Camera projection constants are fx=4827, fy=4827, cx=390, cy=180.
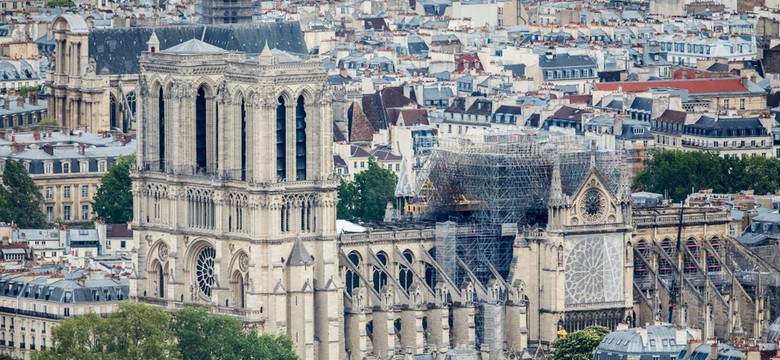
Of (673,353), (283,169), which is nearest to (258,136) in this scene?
(283,169)

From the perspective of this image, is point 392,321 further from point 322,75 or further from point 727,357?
point 727,357

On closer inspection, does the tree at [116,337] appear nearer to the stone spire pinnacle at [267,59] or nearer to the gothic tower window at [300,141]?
the gothic tower window at [300,141]

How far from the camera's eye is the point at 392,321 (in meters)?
200

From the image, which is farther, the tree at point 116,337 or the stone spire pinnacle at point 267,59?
the stone spire pinnacle at point 267,59

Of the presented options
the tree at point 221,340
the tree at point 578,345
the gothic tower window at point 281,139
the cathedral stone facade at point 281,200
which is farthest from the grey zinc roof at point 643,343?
the gothic tower window at point 281,139

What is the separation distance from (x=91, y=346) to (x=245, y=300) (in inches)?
387

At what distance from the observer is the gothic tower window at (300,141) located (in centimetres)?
19700

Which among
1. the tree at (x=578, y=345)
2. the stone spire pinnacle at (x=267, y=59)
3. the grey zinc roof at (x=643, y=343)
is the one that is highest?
the stone spire pinnacle at (x=267, y=59)

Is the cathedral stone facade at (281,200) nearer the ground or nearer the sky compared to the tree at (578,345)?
nearer the sky

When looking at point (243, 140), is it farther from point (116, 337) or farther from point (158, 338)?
point (116, 337)

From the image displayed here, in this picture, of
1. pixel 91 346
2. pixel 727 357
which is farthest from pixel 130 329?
pixel 727 357

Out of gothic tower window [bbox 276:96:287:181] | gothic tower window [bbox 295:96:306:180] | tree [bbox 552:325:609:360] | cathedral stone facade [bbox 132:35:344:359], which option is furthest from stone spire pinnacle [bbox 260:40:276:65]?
tree [bbox 552:325:609:360]

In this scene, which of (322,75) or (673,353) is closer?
(673,353)

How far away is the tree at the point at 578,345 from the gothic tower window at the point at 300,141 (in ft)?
41.3
